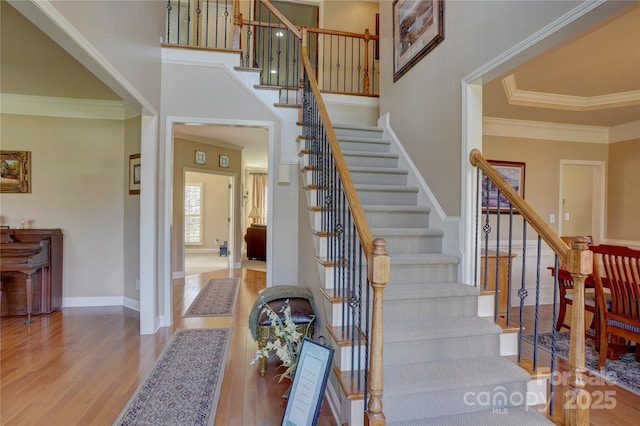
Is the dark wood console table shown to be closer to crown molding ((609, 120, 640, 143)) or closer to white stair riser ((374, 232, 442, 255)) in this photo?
white stair riser ((374, 232, 442, 255))

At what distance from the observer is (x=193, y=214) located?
31.6ft

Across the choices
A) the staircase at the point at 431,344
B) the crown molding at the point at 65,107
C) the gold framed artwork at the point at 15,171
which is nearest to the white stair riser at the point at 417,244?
the staircase at the point at 431,344

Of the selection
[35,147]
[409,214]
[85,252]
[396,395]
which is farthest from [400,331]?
[35,147]

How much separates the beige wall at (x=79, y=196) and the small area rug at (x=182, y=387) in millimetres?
1864

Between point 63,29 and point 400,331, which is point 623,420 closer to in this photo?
point 400,331

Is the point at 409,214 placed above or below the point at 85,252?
above

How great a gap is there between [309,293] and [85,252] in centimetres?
327

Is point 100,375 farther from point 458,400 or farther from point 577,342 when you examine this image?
point 577,342

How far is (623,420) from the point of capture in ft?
6.47

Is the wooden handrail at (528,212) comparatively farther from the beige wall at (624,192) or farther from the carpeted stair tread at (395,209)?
the beige wall at (624,192)

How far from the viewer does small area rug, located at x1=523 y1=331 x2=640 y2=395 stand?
7.92 feet

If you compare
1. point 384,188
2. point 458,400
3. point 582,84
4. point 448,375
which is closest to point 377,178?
point 384,188

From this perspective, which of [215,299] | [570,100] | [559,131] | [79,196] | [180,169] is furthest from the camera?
[180,169]

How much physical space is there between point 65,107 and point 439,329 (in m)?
4.93
